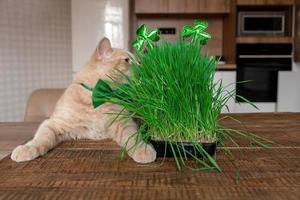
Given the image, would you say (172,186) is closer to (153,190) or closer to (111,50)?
(153,190)

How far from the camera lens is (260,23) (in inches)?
130

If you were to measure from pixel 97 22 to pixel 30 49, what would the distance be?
692 mm

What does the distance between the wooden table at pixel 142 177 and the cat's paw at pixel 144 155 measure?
15mm

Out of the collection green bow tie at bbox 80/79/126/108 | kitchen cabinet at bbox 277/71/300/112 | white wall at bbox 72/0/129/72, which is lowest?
kitchen cabinet at bbox 277/71/300/112

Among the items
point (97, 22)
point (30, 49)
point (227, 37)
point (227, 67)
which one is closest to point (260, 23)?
point (227, 37)

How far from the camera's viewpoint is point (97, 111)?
0.95m

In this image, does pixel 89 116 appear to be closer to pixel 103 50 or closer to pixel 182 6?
pixel 103 50

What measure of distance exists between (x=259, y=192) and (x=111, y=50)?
2.20 ft

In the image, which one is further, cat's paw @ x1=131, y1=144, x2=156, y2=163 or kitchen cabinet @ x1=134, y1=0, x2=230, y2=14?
kitchen cabinet @ x1=134, y1=0, x2=230, y2=14

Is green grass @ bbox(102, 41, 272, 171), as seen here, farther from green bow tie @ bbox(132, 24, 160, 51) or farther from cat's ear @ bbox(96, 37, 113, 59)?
cat's ear @ bbox(96, 37, 113, 59)

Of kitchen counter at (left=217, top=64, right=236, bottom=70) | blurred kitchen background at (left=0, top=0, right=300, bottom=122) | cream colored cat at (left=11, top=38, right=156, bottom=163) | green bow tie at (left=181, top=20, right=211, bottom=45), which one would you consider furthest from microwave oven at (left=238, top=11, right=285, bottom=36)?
green bow tie at (left=181, top=20, right=211, bottom=45)

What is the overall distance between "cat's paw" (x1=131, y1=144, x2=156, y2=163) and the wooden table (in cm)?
2

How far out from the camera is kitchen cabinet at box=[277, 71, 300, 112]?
323 centimetres

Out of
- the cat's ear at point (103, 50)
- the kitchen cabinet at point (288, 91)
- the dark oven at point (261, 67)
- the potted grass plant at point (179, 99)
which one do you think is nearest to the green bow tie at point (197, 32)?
the potted grass plant at point (179, 99)
